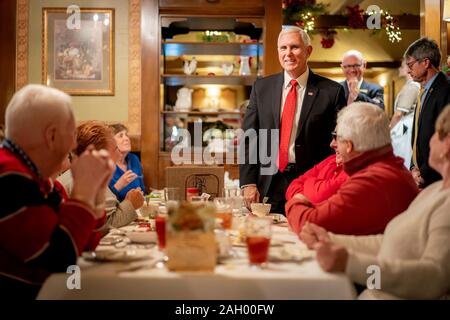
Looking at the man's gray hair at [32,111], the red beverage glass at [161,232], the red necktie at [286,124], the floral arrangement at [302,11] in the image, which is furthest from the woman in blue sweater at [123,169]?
the floral arrangement at [302,11]

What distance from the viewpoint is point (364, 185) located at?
197cm

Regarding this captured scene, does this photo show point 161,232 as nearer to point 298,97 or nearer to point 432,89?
point 298,97

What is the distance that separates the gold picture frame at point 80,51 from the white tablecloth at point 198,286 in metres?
4.80

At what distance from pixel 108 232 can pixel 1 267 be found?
0.89 metres

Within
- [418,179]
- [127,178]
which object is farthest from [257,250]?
[418,179]

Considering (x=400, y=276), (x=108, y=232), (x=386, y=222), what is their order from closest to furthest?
1. (x=400, y=276)
2. (x=386, y=222)
3. (x=108, y=232)

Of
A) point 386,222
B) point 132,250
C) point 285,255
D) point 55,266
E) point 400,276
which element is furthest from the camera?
point 386,222

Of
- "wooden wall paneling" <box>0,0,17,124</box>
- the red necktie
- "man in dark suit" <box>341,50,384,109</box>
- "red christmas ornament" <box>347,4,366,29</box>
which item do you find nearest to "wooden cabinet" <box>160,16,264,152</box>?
"man in dark suit" <box>341,50,384,109</box>

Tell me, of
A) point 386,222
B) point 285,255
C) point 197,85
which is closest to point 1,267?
point 285,255

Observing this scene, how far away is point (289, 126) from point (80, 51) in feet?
11.3

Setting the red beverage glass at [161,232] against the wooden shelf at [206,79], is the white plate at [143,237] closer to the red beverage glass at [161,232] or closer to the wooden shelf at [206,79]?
the red beverage glass at [161,232]

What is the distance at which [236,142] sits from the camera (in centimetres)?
603

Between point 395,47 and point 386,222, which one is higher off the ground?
point 395,47

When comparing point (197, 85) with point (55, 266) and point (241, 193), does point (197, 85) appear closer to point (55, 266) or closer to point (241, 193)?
point (241, 193)
